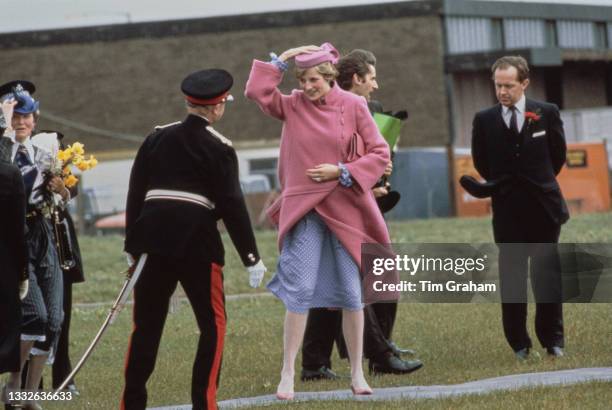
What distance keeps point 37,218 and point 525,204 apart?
331cm

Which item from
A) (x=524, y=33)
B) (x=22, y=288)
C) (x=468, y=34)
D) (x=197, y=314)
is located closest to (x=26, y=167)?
(x=22, y=288)

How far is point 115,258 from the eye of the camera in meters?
24.8

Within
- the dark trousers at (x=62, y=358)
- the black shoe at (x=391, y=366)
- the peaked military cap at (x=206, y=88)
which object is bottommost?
Answer: the black shoe at (x=391, y=366)

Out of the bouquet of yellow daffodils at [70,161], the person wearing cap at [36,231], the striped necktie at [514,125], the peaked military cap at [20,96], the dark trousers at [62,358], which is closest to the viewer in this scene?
the person wearing cap at [36,231]

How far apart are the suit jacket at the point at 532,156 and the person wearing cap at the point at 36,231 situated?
9.90 ft

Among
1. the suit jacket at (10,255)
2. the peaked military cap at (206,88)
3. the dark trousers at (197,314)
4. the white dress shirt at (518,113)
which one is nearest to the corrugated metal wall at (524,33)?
the white dress shirt at (518,113)

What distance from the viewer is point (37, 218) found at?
29.1 feet

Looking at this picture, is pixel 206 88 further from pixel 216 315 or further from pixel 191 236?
pixel 216 315

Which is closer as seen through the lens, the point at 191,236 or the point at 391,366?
the point at 191,236

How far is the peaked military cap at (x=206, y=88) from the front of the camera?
25.9 ft

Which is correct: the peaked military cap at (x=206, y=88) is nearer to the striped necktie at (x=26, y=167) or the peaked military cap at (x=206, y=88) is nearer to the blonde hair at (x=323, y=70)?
the blonde hair at (x=323, y=70)

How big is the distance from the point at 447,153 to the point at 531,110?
97.1 feet

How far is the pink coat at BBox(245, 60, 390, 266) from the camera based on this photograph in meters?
8.66

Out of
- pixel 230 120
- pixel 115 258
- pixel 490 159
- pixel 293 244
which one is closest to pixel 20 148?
pixel 293 244
